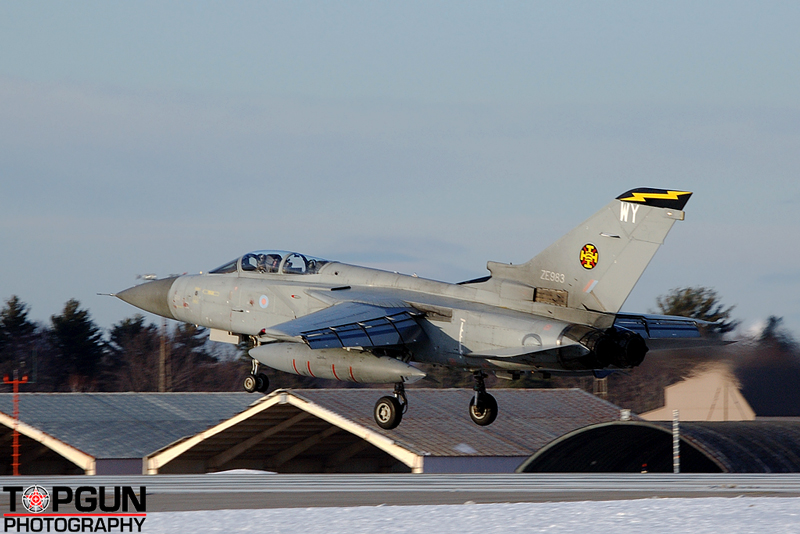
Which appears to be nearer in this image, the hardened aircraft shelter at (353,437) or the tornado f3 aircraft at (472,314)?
the tornado f3 aircraft at (472,314)

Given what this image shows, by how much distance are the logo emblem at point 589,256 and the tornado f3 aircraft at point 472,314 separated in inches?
0.9

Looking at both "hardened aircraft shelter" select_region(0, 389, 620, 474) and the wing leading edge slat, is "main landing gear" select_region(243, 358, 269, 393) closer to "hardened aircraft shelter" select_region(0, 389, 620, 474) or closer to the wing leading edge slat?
the wing leading edge slat

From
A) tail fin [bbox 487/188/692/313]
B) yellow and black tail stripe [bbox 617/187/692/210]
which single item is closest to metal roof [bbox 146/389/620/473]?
tail fin [bbox 487/188/692/313]

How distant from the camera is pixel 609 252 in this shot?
19453 mm

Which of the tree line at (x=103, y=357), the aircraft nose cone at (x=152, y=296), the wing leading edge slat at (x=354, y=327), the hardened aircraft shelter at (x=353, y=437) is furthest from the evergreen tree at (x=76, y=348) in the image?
the wing leading edge slat at (x=354, y=327)

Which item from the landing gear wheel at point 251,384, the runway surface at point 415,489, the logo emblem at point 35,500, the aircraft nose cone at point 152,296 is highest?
the aircraft nose cone at point 152,296

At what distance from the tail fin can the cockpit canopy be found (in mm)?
5487

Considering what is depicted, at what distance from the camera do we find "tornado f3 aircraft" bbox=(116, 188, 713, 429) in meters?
19.3

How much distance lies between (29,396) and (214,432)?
8778 millimetres

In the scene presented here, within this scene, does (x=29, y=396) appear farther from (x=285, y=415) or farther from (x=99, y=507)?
(x=99, y=507)

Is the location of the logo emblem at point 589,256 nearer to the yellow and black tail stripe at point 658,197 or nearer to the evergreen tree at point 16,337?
the yellow and black tail stripe at point 658,197

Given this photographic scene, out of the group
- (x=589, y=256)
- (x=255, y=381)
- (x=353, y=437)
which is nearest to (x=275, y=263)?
(x=255, y=381)

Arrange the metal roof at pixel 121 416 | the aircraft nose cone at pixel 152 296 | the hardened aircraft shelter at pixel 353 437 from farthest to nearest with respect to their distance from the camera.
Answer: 1. the metal roof at pixel 121 416
2. the hardened aircraft shelter at pixel 353 437
3. the aircraft nose cone at pixel 152 296

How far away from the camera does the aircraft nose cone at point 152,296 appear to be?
25125 millimetres
